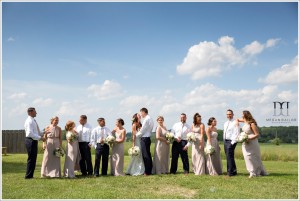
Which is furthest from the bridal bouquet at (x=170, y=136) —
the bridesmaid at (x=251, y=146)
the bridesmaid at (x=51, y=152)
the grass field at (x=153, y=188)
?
the bridesmaid at (x=51, y=152)

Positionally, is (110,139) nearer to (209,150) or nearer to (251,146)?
(209,150)

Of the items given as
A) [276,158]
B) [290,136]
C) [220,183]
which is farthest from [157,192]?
[290,136]

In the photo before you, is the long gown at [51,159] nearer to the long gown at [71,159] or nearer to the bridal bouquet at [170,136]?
the long gown at [71,159]

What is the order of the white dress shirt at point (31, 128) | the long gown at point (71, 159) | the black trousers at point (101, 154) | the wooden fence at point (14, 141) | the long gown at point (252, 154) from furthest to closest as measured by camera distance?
the wooden fence at point (14, 141) → the black trousers at point (101, 154) → the long gown at point (71, 159) → the long gown at point (252, 154) → the white dress shirt at point (31, 128)

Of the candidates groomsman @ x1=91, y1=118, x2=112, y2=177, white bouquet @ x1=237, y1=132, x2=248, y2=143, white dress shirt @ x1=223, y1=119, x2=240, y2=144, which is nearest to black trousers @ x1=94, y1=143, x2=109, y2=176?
groomsman @ x1=91, y1=118, x2=112, y2=177

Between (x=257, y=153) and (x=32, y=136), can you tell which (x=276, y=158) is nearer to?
(x=257, y=153)

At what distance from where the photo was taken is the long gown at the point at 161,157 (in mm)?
13227

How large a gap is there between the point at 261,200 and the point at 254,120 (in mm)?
4159

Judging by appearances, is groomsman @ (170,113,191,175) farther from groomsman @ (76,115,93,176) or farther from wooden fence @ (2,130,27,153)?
wooden fence @ (2,130,27,153)

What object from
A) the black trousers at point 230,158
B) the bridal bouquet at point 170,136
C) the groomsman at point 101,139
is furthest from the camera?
the bridal bouquet at point 170,136

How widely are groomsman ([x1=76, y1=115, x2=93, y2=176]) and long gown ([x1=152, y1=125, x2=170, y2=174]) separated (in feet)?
7.71

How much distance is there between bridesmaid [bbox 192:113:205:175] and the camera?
12.9 metres

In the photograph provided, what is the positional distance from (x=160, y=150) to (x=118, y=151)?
1573mm

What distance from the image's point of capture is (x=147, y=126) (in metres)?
12.5
